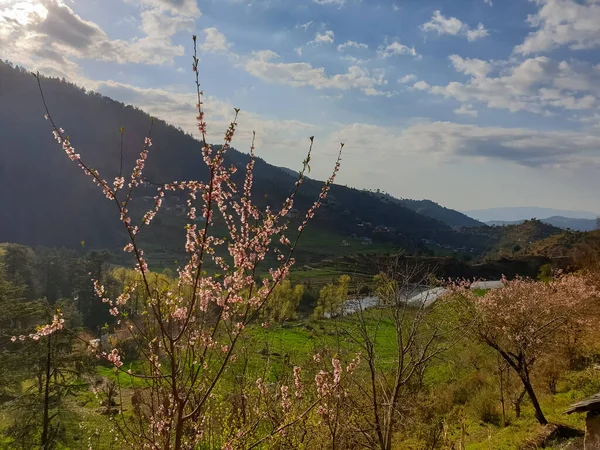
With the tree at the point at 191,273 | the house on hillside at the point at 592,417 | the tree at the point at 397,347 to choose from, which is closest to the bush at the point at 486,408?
the tree at the point at 397,347

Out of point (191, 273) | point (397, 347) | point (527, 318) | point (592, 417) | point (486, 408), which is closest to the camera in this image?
point (191, 273)

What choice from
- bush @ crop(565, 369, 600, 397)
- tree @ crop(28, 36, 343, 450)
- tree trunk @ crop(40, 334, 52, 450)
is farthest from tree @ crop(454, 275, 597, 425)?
tree trunk @ crop(40, 334, 52, 450)

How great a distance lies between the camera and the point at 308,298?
7425 centimetres

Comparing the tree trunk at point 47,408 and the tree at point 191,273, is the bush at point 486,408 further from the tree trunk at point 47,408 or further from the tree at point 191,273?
the tree trunk at point 47,408

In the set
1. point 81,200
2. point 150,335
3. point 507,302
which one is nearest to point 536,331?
point 507,302

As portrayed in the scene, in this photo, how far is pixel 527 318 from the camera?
1327cm

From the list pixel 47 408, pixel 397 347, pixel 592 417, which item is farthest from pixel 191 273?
pixel 47 408

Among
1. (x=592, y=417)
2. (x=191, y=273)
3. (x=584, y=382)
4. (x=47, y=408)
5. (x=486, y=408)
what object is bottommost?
(x=47, y=408)

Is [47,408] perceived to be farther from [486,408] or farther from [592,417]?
[592,417]

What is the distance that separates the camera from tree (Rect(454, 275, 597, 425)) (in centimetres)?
1251

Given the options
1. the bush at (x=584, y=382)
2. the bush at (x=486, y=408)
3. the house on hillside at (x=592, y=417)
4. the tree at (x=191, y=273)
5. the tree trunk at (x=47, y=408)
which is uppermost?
the tree at (x=191, y=273)

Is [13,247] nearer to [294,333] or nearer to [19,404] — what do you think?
[294,333]

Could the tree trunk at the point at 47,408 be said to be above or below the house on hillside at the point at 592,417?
below

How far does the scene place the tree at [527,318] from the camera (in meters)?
12.5
